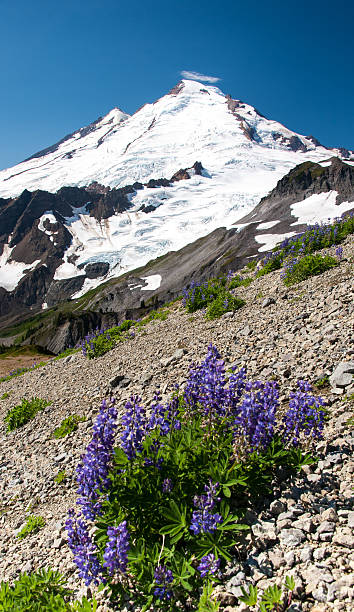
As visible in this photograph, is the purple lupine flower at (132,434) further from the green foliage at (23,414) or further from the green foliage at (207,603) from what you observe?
the green foliage at (23,414)

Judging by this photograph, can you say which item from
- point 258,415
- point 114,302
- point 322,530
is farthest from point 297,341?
point 114,302

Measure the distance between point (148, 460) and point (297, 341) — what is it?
491cm

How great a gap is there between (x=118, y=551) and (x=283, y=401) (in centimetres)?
360

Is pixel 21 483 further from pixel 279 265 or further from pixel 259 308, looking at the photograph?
pixel 279 265

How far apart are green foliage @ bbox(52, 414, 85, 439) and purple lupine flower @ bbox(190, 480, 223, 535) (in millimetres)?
5740

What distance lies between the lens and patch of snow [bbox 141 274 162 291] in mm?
86562

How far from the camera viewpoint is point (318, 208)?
209 ft

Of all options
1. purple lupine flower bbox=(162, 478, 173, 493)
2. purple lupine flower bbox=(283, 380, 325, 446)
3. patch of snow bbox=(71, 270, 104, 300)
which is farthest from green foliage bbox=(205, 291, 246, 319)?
patch of snow bbox=(71, 270, 104, 300)

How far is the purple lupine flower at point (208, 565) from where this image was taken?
3145mm

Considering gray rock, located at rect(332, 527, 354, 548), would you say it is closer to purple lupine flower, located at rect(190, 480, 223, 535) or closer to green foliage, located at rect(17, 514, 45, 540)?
purple lupine flower, located at rect(190, 480, 223, 535)

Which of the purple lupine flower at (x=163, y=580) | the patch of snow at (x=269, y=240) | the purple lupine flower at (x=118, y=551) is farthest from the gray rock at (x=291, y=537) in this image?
the patch of snow at (x=269, y=240)

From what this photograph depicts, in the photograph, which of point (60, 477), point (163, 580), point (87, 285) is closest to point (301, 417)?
point (163, 580)

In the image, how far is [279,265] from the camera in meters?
15.2

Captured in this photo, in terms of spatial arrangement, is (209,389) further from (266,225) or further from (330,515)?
(266,225)
